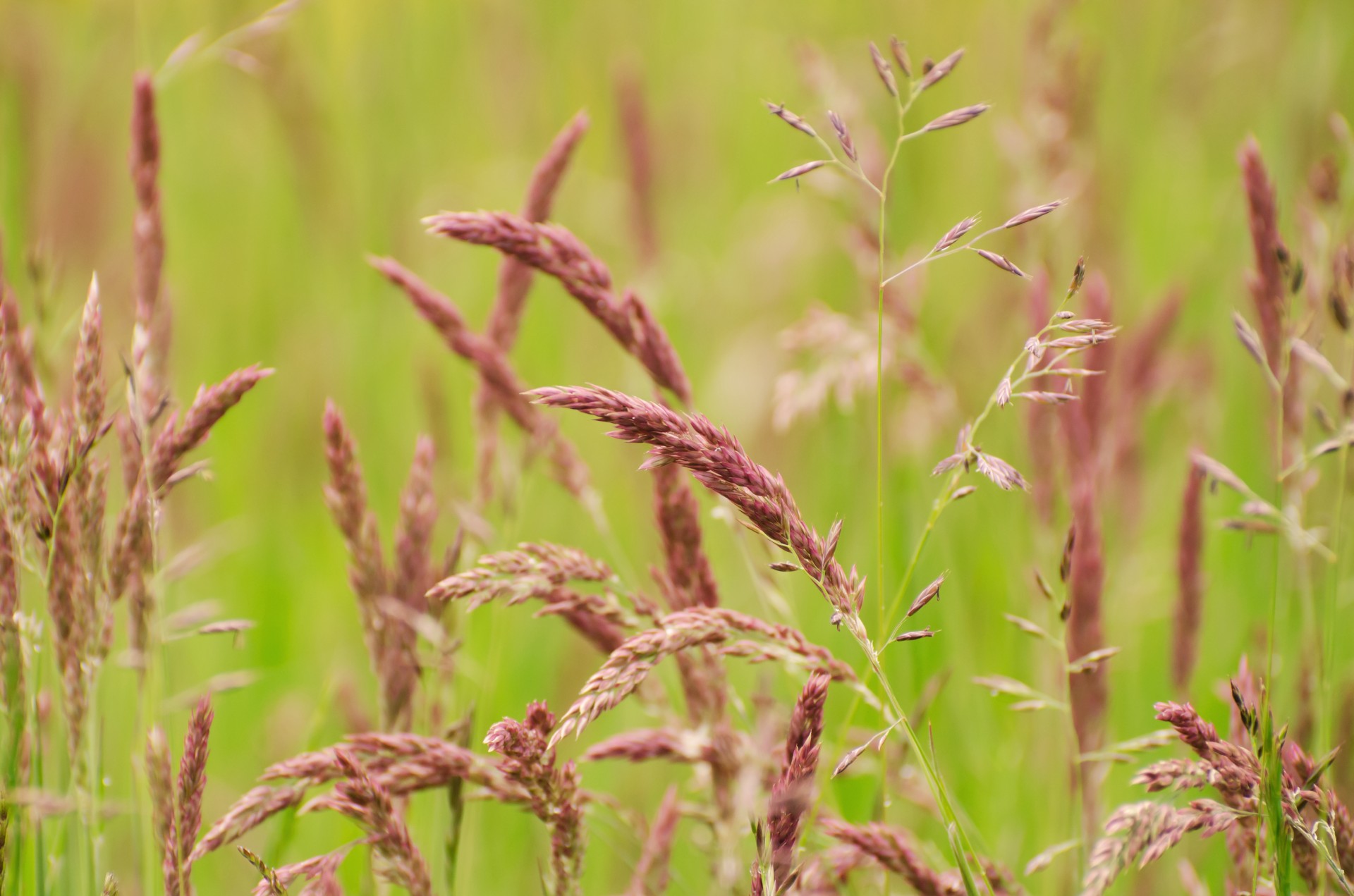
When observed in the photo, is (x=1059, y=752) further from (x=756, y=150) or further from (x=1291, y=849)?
(x=756, y=150)

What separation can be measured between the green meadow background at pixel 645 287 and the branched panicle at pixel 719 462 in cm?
23

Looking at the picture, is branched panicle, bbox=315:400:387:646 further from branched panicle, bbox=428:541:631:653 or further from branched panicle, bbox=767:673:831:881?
branched panicle, bbox=767:673:831:881

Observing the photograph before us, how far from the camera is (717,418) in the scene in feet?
8.94

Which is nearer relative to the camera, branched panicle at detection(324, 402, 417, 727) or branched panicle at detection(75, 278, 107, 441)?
branched panicle at detection(75, 278, 107, 441)

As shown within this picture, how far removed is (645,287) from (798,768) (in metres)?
1.59

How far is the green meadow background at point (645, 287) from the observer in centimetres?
190

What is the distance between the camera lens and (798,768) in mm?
815

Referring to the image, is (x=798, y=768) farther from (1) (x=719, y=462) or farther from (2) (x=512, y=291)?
(2) (x=512, y=291)

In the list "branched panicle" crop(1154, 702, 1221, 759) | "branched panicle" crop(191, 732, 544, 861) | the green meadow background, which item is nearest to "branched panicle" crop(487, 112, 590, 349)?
the green meadow background

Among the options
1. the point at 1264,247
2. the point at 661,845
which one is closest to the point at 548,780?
the point at 661,845

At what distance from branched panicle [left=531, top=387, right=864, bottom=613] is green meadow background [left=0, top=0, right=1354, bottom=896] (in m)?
0.23

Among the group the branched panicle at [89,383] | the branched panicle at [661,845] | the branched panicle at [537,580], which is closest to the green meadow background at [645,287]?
the branched panicle at [661,845]

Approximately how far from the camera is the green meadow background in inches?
74.8

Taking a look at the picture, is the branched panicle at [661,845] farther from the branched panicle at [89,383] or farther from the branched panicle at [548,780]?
the branched panicle at [89,383]
